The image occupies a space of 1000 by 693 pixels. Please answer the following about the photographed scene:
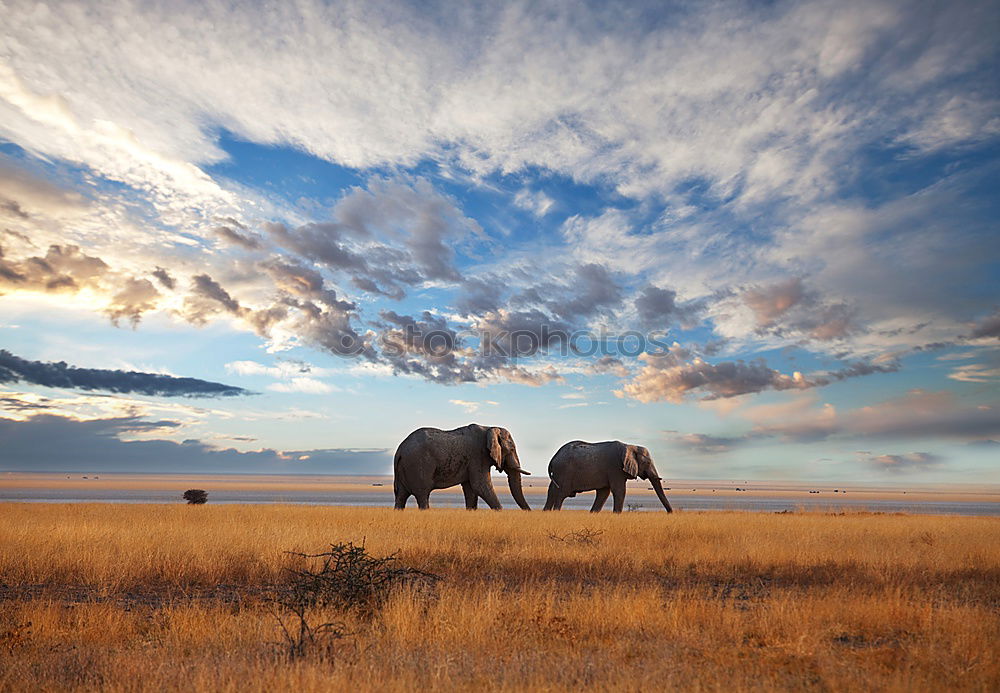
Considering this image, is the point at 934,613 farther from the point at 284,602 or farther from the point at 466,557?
the point at 284,602

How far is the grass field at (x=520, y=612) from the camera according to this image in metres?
7.18

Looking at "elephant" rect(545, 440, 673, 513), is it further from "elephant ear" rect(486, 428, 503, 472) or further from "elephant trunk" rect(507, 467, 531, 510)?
"elephant ear" rect(486, 428, 503, 472)

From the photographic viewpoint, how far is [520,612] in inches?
381

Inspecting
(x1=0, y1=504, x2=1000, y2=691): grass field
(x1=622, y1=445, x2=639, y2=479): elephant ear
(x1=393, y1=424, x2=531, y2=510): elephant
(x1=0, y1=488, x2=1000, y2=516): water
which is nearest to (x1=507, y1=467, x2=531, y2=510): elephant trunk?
(x1=393, y1=424, x2=531, y2=510): elephant

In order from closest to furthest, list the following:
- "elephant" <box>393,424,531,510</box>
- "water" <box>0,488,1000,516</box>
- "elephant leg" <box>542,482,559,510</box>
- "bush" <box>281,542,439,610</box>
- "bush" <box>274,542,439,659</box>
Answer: "bush" <box>274,542,439,659</box>, "bush" <box>281,542,439,610</box>, "elephant" <box>393,424,531,510</box>, "elephant leg" <box>542,482,559,510</box>, "water" <box>0,488,1000,516</box>

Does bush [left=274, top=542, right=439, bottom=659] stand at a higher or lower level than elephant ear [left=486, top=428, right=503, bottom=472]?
lower

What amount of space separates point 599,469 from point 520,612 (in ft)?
74.0

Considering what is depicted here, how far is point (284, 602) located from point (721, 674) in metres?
6.65

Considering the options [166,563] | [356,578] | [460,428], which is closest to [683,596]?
[356,578]

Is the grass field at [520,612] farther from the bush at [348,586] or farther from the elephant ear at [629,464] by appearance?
the elephant ear at [629,464]

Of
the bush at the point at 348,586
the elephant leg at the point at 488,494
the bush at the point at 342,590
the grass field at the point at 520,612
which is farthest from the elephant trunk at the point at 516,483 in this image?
the bush at the point at 348,586

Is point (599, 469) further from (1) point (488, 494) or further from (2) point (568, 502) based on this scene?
(2) point (568, 502)

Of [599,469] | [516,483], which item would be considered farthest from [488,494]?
[599,469]

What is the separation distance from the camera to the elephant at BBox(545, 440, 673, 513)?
103 ft
